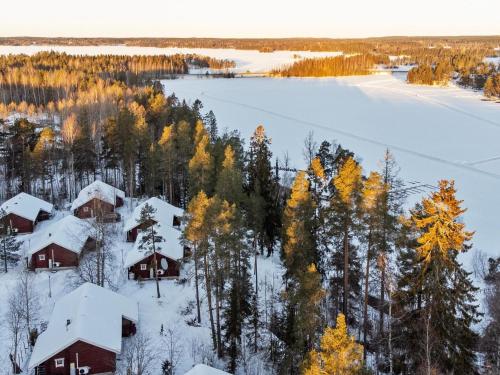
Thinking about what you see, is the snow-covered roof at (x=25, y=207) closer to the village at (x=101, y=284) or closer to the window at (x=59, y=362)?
the village at (x=101, y=284)

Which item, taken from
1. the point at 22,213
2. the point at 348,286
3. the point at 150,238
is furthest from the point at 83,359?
the point at 22,213

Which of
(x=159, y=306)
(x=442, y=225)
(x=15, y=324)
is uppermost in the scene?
(x=442, y=225)

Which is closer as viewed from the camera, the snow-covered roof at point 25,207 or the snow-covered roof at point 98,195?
the snow-covered roof at point 25,207

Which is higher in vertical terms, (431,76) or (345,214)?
(431,76)

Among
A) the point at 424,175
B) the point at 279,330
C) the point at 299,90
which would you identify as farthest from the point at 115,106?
the point at 299,90

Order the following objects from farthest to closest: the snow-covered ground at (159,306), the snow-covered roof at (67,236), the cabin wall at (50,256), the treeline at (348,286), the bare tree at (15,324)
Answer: the cabin wall at (50,256) → the snow-covered roof at (67,236) → the snow-covered ground at (159,306) → the bare tree at (15,324) → the treeline at (348,286)

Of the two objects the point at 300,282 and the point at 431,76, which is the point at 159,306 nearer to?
the point at 300,282

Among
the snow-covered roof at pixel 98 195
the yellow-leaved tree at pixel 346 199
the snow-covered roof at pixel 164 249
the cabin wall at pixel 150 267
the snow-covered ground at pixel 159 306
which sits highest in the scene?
the yellow-leaved tree at pixel 346 199

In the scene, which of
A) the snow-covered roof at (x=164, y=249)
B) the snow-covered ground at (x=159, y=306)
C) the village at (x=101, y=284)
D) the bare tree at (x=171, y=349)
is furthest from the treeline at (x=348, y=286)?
the snow-covered roof at (x=164, y=249)

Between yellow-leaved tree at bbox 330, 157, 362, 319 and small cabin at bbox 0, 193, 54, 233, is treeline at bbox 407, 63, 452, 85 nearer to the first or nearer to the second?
small cabin at bbox 0, 193, 54, 233
